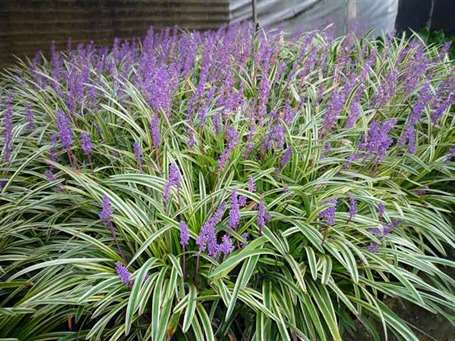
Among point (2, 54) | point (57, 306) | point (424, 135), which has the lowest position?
point (57, 306)

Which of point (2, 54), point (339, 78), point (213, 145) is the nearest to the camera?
point (213, 145)

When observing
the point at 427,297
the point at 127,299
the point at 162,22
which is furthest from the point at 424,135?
the point at 162,22

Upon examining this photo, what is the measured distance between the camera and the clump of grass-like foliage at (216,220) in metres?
1.41

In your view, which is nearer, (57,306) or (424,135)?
(57,306)

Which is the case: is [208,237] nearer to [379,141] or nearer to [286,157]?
[286,157]

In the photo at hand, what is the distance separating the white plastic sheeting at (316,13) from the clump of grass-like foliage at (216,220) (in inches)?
109

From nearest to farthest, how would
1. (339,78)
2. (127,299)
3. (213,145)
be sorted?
(127,299), (213,145), (339,78)

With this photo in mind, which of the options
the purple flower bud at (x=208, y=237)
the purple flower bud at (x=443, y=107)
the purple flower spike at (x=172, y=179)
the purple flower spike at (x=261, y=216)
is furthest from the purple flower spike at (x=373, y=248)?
the purple flower bud at (x=443, y=107)

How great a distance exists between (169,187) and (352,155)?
750 mm

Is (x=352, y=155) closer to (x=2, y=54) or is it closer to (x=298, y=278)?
(x=298, y=278)

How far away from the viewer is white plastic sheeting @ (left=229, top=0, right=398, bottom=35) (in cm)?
499

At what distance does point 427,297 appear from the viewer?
1607mm

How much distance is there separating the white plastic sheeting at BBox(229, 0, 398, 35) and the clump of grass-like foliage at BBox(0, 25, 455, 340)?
109 inches

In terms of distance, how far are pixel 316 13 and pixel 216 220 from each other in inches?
184
